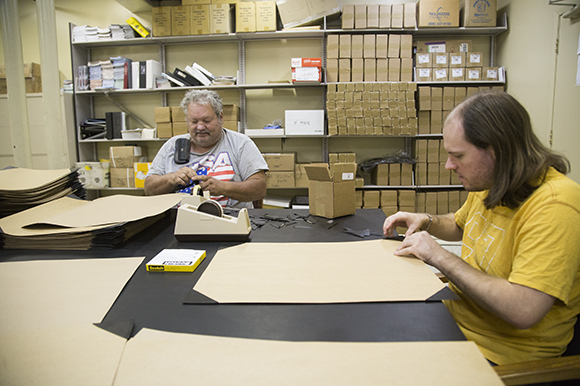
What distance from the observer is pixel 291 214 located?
147 cm

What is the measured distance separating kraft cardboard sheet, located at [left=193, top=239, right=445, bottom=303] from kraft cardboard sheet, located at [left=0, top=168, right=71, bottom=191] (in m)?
0.83

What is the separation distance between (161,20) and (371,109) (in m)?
2.46

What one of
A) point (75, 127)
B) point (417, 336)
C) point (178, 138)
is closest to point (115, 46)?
point (75, 127)

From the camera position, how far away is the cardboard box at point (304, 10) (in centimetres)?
346

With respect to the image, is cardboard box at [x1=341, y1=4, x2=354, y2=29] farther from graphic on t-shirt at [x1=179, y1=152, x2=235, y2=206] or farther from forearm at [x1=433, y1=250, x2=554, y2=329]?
forearm at [x1=433, y1=250, x2=554, y2=329]

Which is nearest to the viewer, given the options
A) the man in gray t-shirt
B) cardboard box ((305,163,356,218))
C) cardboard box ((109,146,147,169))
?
cardboard box ((305,163,356,218))

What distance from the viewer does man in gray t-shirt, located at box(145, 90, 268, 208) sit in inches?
79.9

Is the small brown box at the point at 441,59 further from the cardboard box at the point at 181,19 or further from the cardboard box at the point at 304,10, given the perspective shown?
the cardboard box at the point at 181,19

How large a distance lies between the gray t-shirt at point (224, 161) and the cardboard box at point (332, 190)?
2.40 ft

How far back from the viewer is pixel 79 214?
1.13 m

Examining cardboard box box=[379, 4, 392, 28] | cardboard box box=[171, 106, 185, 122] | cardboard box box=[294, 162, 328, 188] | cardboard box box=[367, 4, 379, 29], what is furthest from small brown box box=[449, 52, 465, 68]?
cardboard box box=[171, 106, 185, 122]

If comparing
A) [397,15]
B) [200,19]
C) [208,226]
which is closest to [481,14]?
[397,15]

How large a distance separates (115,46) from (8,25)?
1970 millimetres

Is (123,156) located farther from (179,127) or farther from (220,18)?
(220,18)
